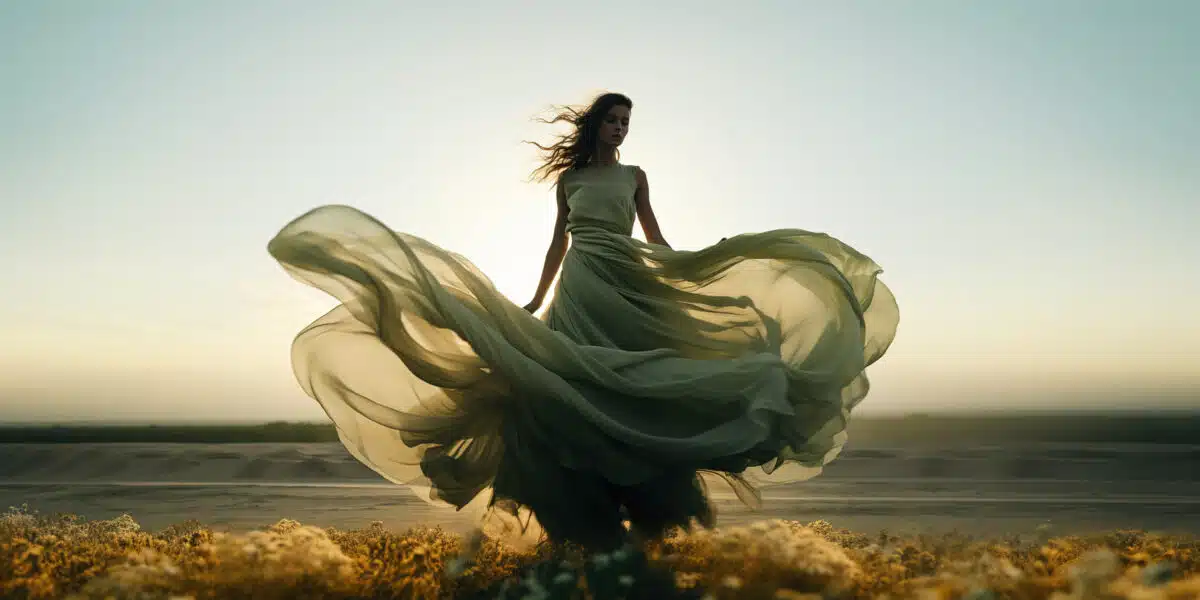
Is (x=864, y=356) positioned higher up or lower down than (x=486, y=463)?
higher up

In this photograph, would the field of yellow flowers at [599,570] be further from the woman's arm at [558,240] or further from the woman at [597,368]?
the woman's arm at [558,240]

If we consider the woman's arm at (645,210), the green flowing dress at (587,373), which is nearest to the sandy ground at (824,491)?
the green flowing dress at (587,373)

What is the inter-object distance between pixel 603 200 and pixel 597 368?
44.0 inches

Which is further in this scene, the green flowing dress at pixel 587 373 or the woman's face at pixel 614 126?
the woman's face at pixel 614 126

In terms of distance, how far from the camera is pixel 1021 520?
23.9 ft

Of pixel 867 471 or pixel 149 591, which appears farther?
pixel 867 471

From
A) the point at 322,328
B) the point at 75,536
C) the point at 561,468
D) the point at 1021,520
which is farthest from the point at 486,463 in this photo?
the point at 1021,520

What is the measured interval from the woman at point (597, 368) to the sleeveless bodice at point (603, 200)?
0.16 meters

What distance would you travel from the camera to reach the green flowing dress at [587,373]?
3.91 meters

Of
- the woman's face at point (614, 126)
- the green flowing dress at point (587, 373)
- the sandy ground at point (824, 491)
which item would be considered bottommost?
the sandy ground at point (824, 491)

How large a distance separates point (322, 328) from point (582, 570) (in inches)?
64.2

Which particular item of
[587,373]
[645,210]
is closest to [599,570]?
[587,373]

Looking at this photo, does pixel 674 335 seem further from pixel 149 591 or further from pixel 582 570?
pixel 149 591

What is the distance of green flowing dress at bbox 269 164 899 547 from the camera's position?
3.91m
